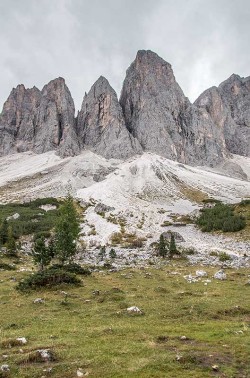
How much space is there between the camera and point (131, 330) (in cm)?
1842

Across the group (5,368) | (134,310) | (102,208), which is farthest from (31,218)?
(5,368)

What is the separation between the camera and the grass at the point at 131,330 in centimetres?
1348

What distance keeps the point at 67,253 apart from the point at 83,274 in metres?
10.4

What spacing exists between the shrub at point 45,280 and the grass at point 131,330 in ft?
2.87

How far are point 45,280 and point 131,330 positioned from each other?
14.6 meters

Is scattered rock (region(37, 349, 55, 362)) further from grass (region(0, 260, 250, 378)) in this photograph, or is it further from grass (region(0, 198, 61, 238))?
grass (region(0, 198, 61, 238))

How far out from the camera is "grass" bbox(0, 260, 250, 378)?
1348 centimetres

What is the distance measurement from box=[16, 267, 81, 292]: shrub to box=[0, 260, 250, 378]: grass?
0.87 m

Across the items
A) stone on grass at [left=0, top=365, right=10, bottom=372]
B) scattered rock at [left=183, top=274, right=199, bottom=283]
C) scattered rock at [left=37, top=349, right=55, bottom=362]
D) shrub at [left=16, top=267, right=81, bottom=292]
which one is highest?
stone on grass at [left=0, top=365, right=10, bottom=372]

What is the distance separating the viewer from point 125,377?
Result: 41.3ft

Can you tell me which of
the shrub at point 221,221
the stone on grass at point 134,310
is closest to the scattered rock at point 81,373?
the stone on grass at point 134,310

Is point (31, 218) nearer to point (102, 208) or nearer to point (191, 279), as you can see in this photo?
point (102, 208)

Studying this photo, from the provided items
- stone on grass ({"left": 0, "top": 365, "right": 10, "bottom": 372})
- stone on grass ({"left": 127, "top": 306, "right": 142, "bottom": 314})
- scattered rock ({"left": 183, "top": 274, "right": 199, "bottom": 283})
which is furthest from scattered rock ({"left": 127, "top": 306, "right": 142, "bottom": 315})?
scattered rock ({"left": 183, "top": 274, "right": 199, "bottom": 283})

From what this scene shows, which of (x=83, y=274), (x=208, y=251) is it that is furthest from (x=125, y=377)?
(x=208, y=251)
